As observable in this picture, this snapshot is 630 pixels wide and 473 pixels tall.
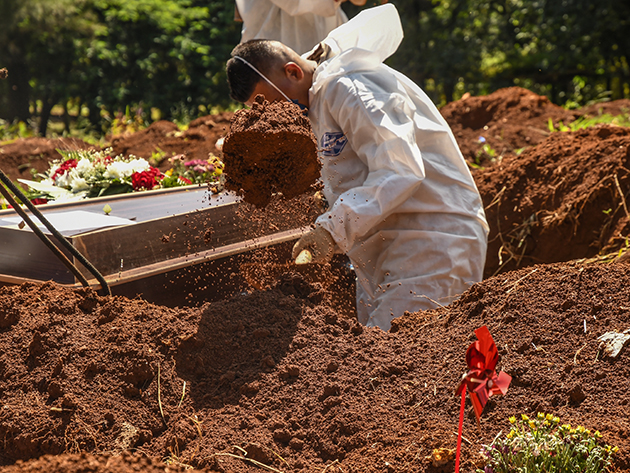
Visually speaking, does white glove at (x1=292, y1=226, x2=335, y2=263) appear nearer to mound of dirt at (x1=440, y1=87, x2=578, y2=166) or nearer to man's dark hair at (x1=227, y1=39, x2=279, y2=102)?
man's dark hair at (x1=227, y1=39, x2=279, y2=102)

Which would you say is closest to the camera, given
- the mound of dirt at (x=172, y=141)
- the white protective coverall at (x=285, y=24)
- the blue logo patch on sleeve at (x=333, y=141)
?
the blue logo patch on sleeve at (x=333, y=141)

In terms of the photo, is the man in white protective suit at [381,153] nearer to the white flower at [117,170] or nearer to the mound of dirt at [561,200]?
the mound of dirt at [561,200]

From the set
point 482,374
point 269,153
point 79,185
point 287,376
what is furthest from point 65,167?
point 482,374

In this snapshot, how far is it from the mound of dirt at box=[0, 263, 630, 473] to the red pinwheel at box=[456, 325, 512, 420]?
0.21 m

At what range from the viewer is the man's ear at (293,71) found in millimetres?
2551

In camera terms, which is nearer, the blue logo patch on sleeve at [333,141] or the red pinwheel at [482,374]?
the red pinwheel at [482,374]

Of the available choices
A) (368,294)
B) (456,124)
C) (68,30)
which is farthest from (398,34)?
(68,30)

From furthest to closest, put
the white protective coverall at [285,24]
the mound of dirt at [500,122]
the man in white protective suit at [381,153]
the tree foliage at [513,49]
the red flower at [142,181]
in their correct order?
the tree foliage at [513,49], the mound of dirt at [500,122], the white protective coverall at [285,24], the red flower at [142,181], the man in white protective suit at [381,153]

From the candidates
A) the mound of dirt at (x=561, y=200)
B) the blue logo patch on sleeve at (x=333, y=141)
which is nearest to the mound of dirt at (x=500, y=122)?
the mound of dirt at (x=561, y=200)

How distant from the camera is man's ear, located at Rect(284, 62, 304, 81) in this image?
2551mm

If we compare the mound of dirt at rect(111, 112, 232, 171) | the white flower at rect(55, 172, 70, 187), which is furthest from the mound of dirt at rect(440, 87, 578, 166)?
the white flower at rect(55, 172, 70, 187)

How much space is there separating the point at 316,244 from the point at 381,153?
0.45 metres

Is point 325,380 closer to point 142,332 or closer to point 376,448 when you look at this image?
point 376,448

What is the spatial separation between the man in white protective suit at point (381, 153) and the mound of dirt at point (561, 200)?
136 centimetres
